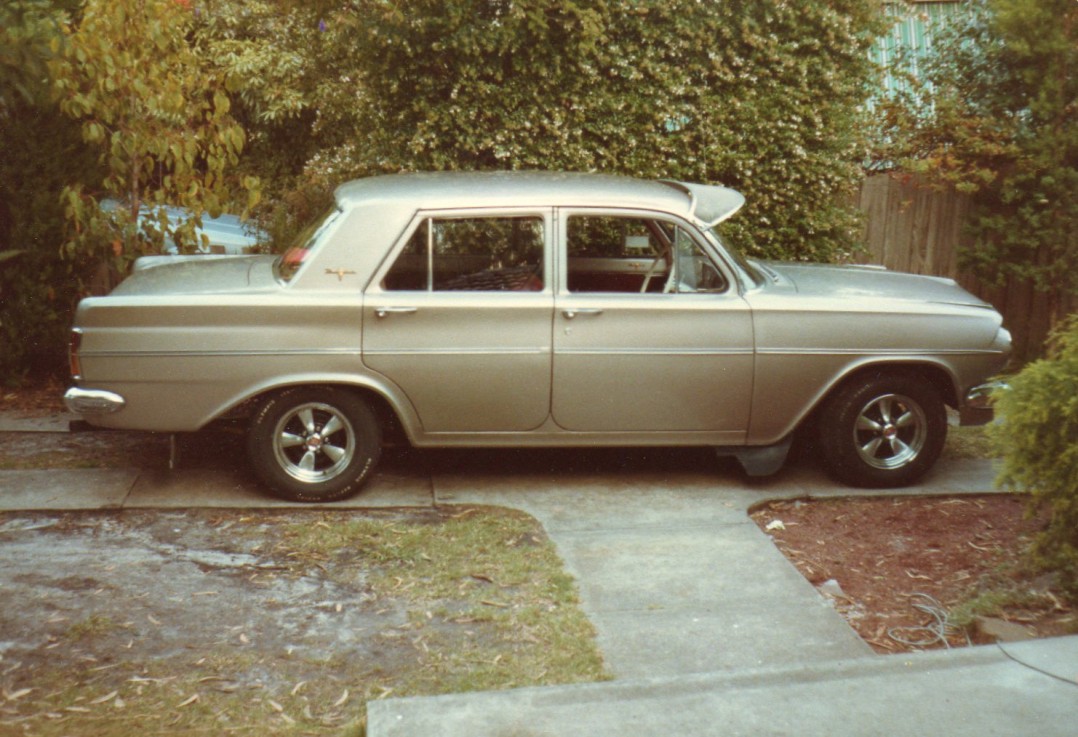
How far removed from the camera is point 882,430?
692 centimetres

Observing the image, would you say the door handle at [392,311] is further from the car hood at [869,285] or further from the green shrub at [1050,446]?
the green shrub at [1050,446]

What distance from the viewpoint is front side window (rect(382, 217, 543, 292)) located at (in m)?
6.50

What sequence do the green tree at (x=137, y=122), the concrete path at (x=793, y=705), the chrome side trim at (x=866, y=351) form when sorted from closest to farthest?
1. the concrete path at (x=793, y=705)
2. the chrome side trim at (x=866, y=351)
3. the green tree at (x=137, y=122)

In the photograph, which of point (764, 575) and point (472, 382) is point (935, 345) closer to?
point (764, 575)

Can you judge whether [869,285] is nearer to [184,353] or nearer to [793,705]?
[793,705]

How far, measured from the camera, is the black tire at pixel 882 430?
684 centimetres

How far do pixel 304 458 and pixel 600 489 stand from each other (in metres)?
1.67

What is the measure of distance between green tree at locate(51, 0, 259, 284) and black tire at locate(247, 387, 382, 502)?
8.60ft

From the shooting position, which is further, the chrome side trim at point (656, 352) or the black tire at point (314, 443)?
the chrome side trim at point (656, 352)

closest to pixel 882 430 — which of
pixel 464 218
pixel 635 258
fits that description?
pixel 635 258

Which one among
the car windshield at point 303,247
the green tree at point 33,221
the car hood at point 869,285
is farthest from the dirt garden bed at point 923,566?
the green tree at point 33,221

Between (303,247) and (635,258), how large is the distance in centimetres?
186

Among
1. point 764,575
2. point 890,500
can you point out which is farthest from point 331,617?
point 890,500

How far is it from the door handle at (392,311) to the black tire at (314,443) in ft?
1.51
